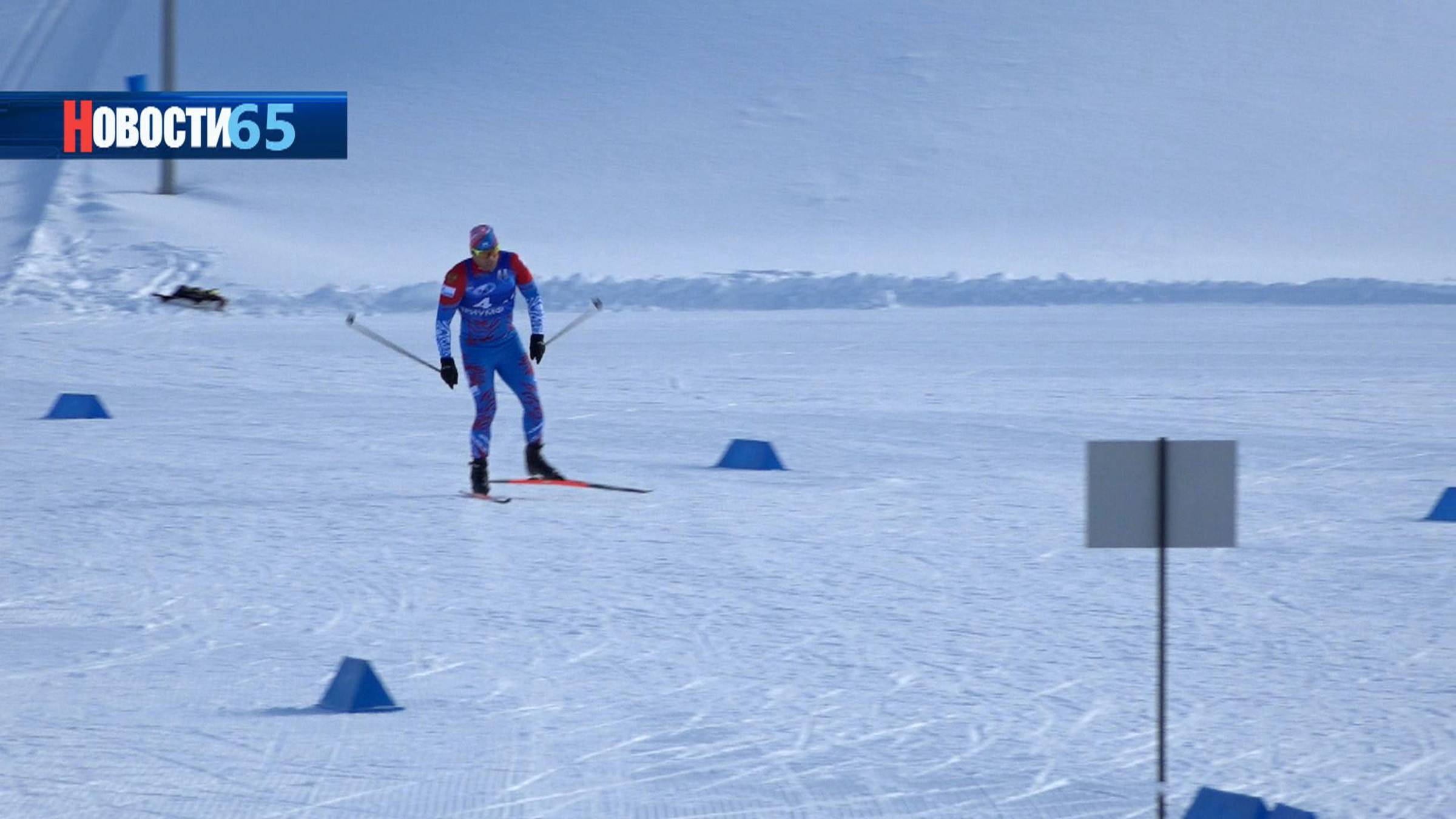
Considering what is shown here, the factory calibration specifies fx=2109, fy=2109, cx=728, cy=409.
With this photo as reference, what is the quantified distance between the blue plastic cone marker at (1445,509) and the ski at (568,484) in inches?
151

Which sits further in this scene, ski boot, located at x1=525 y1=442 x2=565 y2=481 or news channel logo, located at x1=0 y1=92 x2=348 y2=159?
news channel logo, located at x1=0 y1=92 x2=348 y2=159

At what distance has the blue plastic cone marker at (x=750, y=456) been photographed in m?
11.8

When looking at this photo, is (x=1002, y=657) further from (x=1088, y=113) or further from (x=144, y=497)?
(x=1088, y=113)

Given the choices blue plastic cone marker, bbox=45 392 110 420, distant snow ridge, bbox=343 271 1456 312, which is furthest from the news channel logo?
blue plastic cone marker, bbox=45 392 110 420

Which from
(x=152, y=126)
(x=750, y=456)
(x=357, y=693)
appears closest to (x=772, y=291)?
(x=152, y=126)

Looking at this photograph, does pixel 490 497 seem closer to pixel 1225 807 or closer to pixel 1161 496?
pixel 1161 496

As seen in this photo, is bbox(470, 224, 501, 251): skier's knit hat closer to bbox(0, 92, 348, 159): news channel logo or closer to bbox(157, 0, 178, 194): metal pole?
bbox(157, 0, 178, 194): metal pole

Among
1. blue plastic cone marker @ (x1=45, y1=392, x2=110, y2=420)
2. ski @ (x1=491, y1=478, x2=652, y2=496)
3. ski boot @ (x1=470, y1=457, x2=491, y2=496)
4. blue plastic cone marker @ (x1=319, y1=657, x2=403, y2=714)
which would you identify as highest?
blue plastic cone marker @ (x1=45, y1=392, x2=110, y2=420)

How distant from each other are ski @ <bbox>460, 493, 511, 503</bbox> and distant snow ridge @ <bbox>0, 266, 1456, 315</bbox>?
15665 millimetres

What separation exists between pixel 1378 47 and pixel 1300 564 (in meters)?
39.7

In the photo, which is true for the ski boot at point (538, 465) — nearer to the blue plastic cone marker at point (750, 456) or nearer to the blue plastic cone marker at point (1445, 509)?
the blue plastic cone marker at point (750, 456)

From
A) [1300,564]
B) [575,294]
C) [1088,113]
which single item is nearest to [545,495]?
[1300,564]

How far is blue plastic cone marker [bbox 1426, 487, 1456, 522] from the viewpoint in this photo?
9727 mm

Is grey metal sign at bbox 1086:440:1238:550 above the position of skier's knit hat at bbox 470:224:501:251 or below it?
below
